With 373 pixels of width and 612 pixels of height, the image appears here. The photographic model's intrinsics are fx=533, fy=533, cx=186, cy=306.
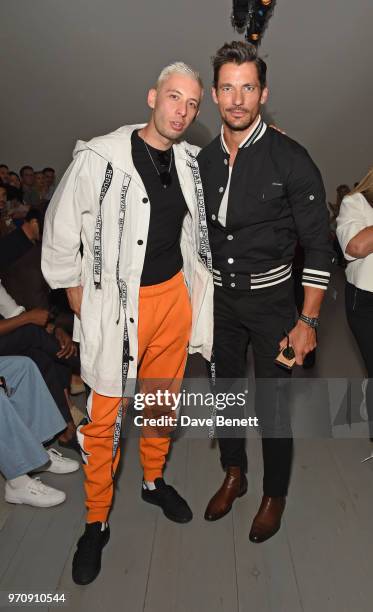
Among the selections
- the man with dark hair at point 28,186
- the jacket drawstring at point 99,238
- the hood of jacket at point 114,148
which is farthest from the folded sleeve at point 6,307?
the man with dark hair at point 28,186

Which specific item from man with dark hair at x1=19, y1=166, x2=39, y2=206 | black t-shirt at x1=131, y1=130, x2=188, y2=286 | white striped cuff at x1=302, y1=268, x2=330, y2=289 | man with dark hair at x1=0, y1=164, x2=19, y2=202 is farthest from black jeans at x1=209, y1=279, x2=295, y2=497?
man with dark hair at x1=19, y1=166, x2=39, y2=206

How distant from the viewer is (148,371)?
2.21m

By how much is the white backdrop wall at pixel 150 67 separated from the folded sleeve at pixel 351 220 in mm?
6220

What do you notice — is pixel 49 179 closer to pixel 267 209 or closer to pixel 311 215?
pixel 267 209

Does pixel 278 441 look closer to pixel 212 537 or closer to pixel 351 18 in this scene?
pixel 212 537

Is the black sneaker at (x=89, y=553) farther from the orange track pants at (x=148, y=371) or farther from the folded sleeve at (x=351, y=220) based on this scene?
the folded sleeve at (x=351, y=220)

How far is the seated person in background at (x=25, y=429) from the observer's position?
2271mm

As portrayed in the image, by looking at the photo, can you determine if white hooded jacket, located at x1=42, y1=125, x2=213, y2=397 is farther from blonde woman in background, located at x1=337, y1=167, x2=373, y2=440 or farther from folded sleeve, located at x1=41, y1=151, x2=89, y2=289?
blonde woman in background, located at x1=337, y1=167, x2=373, y2=440

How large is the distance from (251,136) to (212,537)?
5.19ft

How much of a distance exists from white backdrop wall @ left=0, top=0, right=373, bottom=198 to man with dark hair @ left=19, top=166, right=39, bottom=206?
600 mm

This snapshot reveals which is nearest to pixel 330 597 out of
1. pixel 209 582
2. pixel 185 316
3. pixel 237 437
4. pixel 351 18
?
pixel 209 582

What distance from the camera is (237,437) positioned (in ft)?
7.69

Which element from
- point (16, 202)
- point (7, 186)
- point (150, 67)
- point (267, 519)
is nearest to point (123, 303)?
point (267, 519)

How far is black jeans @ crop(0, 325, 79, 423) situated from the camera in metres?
2.59
